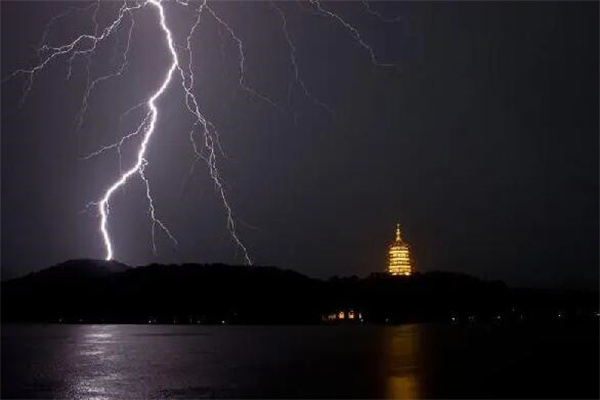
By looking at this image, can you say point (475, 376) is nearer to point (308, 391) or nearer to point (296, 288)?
point (308, 391)

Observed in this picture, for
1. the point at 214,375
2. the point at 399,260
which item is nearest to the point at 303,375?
the point at 214,375

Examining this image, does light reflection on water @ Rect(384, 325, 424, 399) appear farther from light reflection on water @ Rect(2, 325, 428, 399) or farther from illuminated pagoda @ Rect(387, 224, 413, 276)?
illuminated pagoda @ Rect(387, 224, 413, 276)

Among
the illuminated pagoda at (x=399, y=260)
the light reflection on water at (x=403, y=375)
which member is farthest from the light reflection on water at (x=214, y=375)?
the illuminated pagoda at (x=399, y=260)

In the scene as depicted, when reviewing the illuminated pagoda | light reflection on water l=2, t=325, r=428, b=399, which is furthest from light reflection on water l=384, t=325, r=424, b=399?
the illuminated pagoda

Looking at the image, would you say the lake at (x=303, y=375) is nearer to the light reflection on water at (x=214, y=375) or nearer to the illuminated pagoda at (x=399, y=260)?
the light reflection on water at (x=214, y=375)

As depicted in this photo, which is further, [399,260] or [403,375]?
[399,260]

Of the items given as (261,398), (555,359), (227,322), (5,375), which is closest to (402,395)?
(261,398)

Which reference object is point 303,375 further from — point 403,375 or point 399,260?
point 399,260

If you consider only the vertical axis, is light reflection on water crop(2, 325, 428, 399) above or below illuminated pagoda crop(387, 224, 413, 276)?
below

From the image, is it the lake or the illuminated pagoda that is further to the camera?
the illuminated pagoda
